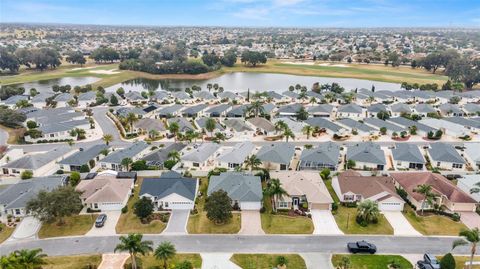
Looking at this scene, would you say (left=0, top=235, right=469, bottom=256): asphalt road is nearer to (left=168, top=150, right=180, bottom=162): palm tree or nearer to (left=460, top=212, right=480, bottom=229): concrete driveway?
(left=460, top=212, right=480, bottom=229): concrete driveway

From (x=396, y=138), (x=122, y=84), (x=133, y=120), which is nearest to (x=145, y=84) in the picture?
(x=122, y=84)

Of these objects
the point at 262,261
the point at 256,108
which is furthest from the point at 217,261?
the point at 256,108

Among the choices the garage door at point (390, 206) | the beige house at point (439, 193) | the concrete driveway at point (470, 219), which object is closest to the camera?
the concrete driveway at point (470, 219)

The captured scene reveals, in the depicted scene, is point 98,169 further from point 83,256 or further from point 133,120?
point 83,256

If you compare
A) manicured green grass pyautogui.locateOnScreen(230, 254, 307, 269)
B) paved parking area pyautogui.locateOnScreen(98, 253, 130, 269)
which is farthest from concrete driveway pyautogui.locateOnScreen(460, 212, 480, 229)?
paved parking area pyautogui.locateOnScreen(98, 253, 130, 269)

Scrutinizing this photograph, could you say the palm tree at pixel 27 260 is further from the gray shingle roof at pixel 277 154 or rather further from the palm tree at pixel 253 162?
the gray shingle roof at pixel 277 154

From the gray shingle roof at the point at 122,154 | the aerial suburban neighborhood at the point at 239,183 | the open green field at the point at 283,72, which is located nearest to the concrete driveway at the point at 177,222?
the aerial suburban neighborhood at the point at 239,183

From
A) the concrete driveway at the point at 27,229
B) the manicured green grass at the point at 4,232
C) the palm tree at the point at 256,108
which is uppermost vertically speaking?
the palm tree at the point at 256,108
